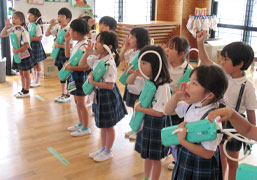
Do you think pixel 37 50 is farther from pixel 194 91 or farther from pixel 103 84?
pixel 194 91

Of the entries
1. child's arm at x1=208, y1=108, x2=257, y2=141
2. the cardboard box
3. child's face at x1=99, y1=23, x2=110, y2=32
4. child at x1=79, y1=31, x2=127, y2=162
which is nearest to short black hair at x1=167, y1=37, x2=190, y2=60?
child at x1=79, y1=31, x2=127, y2=162

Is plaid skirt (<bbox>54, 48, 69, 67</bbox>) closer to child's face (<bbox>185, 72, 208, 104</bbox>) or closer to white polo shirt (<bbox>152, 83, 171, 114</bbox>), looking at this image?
white polo shirt (<bbox>152, 83, 171, 114</bbox>)

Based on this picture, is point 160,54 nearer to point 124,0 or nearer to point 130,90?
point 130,90

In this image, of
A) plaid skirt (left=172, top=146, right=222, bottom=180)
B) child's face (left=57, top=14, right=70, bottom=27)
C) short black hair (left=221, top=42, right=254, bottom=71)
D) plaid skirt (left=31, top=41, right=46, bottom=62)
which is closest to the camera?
plaid skirt (left=172, top=146, right=222, bottom=180)

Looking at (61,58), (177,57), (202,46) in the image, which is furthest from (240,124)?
(61,58)

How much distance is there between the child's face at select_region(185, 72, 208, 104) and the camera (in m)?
1.52

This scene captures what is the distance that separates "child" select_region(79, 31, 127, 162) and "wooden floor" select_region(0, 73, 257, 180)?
0.70 ft

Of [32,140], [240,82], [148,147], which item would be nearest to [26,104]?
[32,140]

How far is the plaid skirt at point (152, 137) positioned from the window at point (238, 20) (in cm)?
524

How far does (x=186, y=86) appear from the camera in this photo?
5.14 feet

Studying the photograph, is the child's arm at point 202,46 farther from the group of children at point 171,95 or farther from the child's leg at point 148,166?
the child's leg at point 148,166

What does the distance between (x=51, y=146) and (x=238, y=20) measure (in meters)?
5.76

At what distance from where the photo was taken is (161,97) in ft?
6.70

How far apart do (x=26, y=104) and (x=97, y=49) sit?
222 centimetres
